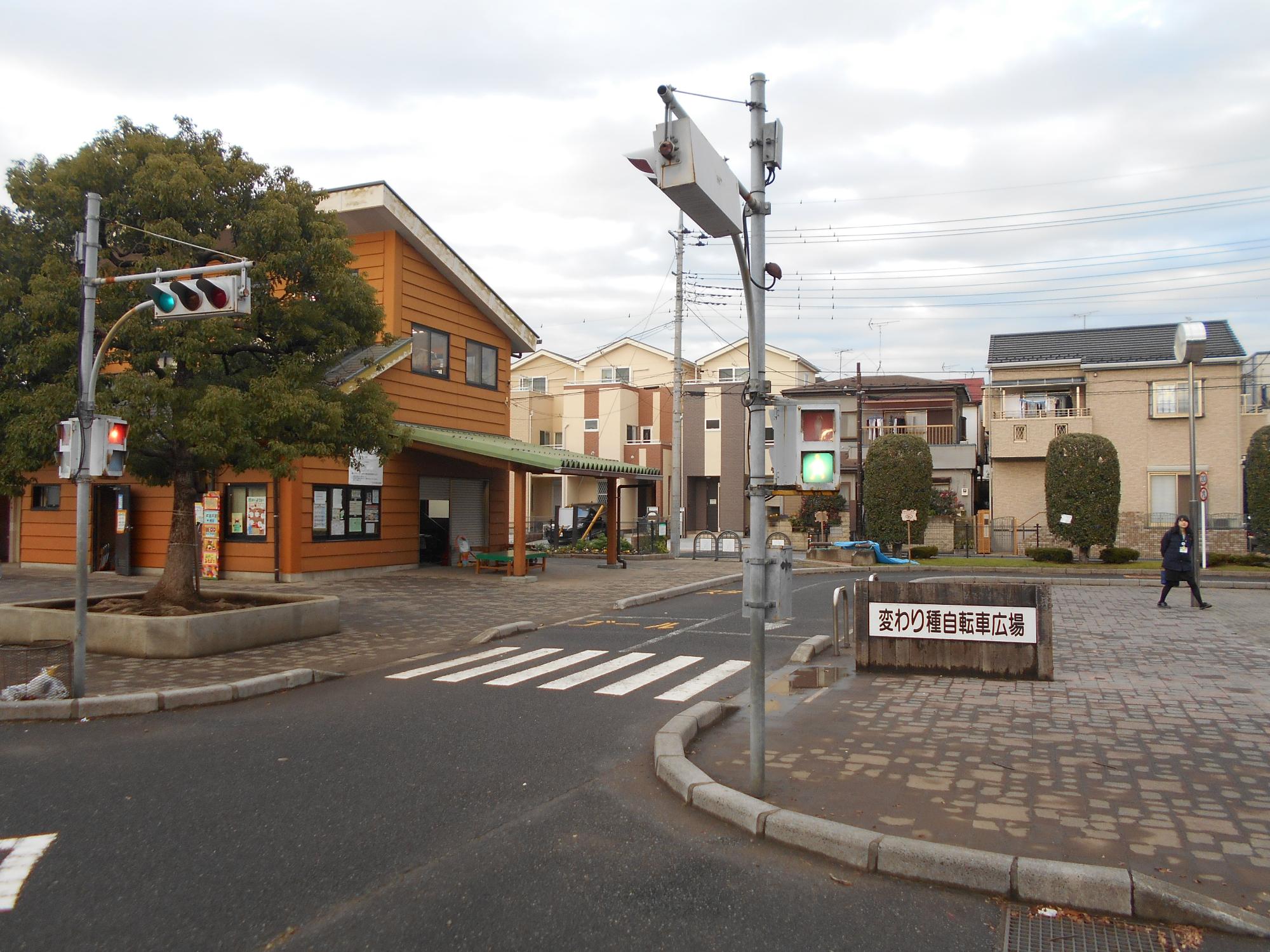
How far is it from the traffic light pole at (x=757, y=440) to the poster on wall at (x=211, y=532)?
54.0 ft

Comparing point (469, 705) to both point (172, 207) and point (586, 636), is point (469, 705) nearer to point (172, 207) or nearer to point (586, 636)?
point (586, 636)

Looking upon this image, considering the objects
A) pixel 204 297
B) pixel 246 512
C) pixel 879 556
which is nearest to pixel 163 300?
pixel 204 297

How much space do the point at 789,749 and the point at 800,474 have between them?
7.69 feet

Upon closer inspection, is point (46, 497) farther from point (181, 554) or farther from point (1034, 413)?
point (1034, 413)

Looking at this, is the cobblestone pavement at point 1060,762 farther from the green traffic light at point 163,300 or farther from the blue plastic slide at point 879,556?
the blue plastic slide at point 879,556

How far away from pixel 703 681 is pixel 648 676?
71cm

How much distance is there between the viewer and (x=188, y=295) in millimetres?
8961

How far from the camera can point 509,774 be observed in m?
6.51

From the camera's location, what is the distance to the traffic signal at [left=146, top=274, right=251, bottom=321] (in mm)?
8867

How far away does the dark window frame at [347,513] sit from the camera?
19453 mm

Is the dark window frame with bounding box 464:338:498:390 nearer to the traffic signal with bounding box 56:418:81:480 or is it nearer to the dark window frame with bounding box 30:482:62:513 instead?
the dark window frame with bounding box 30:482:62:513

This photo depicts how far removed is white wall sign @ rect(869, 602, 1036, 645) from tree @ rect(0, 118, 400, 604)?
7.56m

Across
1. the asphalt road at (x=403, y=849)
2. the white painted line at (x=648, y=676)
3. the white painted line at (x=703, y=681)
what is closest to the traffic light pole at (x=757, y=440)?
the asphalt road at (x=403, y=849)

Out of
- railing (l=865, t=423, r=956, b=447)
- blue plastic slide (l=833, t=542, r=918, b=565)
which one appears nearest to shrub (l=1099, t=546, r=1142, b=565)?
blue plastic slide (l=833, t=542, r=918, b=565)
